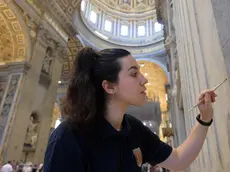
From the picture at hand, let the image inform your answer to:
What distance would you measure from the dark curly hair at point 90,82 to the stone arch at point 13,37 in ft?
33.4

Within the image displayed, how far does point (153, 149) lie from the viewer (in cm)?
121

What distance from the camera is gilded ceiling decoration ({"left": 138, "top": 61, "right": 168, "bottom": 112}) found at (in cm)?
2161

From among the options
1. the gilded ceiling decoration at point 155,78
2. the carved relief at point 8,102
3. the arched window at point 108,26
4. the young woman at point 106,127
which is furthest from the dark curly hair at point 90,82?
the arched window at point 108,26

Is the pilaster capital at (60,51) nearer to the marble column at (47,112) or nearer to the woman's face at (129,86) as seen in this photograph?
the marble column at (47,112)

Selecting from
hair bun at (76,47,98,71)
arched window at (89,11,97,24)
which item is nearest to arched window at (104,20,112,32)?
arched window at (89,11,97,24)

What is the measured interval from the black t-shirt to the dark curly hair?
0.08m

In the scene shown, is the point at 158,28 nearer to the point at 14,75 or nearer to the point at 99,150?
the point at 14,75

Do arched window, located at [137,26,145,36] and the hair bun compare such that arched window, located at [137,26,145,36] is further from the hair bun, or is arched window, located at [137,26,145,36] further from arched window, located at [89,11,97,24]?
the hair bun

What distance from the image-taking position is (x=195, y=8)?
1636 mm

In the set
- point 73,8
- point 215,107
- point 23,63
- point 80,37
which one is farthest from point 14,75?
point 215,107

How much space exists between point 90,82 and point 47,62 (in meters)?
11.6

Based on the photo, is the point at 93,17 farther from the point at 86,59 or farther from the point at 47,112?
the point at 86,59

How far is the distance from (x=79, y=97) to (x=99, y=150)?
279 mm

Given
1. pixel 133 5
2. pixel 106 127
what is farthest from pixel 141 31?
pixel 106 127
